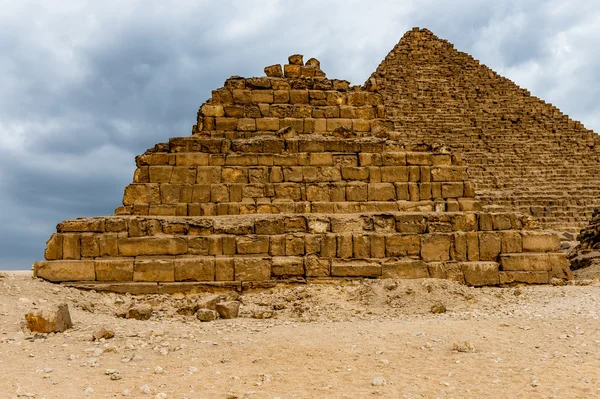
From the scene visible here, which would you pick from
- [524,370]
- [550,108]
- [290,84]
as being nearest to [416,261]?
[524,370]

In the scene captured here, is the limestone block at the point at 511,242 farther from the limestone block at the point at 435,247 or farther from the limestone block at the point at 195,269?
the limestone block at the point at 195,269

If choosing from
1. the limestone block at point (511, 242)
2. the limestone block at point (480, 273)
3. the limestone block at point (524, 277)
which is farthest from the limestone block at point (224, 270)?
the limestone block at point (511, 242)

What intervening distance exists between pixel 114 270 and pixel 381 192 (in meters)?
4.64

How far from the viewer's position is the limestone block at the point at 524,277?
26.6ft

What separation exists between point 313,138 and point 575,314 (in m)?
5.24

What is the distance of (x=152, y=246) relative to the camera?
792 centimetres

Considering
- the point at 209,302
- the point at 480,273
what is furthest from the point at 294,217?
the point at 480,273

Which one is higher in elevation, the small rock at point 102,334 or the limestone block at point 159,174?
the limestone block at point 159,174

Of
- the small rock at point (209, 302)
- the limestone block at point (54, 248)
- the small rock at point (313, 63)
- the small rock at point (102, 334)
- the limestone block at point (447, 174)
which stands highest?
the small rock at point (313, 63)

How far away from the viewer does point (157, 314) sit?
6.96 meters

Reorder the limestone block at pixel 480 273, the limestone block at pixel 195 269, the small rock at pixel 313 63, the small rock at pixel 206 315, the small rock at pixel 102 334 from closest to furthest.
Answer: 1. the small rock at pixel 102 334
2. the small rock at pixel 206 315
3. the limestone block at pixel 195 269
4. the limestone block at pixel 480 273
5. the small rock at pixel 313 63

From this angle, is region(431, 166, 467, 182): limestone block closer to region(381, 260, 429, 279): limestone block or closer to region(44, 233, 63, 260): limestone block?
region(381, 260, 429, 279): limestone block

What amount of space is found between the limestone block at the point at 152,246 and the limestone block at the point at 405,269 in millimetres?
3198

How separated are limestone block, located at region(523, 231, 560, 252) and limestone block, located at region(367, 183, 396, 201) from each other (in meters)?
2.28
